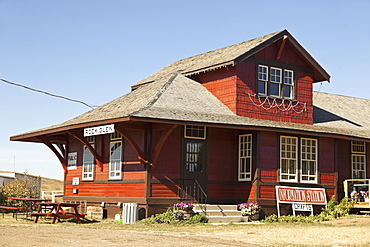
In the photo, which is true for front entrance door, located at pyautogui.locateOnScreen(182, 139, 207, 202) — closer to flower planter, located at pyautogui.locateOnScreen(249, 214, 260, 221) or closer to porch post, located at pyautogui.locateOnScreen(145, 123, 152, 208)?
porch post, located at pyautogui.locateOnScreen(145, 123, 152, 208)

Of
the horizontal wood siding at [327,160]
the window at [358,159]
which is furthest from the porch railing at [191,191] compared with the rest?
the window at [358,159]

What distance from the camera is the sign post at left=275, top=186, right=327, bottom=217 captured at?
22803 millimetres

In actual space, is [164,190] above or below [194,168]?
below

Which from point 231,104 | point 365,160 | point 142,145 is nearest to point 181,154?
point 142,145

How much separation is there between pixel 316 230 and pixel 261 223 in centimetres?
360

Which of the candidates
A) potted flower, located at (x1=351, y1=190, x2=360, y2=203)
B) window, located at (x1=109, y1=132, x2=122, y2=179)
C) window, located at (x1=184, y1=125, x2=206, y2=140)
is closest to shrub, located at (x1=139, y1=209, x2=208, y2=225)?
window, located at (x1=109, y1=132, x2=122, y2=179)

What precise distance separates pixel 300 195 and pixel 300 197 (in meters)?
0.08

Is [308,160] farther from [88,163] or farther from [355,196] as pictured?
[88,163]

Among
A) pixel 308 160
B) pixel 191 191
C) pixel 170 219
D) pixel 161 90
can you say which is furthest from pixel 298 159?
pixel 170 219

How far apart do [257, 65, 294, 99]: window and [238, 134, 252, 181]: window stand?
2475mm

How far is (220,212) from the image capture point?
21.0 m

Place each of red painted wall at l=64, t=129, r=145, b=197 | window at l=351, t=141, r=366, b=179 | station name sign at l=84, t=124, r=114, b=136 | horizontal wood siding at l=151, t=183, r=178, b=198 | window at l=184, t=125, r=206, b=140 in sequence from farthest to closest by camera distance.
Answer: window at l=351, t=141, r=366, b=179 < window at l=184, t=125, r=206, b=140 < red painted wall at l=64, t=129, r=145, b=197 < horizontal wood siding at l=151, t=183, r=178, b=198 < station name sign at l=84, t=124, r=114, b=136

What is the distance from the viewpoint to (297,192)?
918 inches

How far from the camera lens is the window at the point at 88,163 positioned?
24144 mm
